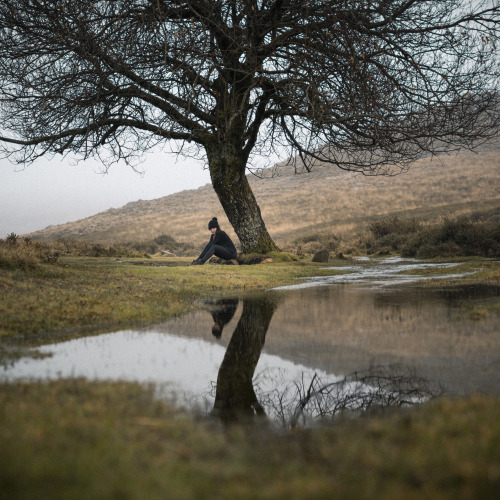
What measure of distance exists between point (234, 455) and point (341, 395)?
1.38 m

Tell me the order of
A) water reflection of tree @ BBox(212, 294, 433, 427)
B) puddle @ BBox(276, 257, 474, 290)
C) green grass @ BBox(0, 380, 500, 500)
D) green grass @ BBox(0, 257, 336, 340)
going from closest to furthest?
1. green grass @ BBox(0, 380, 500, 500)
2. water reflection of tree @ BBox(212, 294, 433, 427)
3. green grass @ BBox(0, 257, 336, 340)
4. puddle @ BBox(276, 257, 474, 290)

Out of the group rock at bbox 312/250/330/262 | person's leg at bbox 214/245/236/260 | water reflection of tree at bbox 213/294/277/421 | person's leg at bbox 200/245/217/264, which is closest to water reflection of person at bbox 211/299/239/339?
water reflection of tree at bbox 213/294/277/421

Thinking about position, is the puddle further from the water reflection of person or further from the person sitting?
the person sitting

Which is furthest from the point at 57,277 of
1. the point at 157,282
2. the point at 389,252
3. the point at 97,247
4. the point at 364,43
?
the point at 389,252

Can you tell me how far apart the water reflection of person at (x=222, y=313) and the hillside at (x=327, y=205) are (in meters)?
33.3

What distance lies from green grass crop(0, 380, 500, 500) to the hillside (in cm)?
3850

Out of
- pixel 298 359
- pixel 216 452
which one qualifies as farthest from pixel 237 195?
pixel 216 452

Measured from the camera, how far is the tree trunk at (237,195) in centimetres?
1548

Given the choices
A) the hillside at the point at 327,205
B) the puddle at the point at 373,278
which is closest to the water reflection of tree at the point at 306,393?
the puddle at the point at 373,278

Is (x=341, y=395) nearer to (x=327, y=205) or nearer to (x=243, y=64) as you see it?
(x=243, y=64)

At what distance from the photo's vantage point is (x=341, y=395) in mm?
3113

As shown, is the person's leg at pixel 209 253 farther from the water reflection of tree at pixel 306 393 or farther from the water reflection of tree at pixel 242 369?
the water reflection of tree at pixel 306 393

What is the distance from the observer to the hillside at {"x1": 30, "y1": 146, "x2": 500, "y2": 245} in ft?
173

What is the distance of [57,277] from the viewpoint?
8.61m
